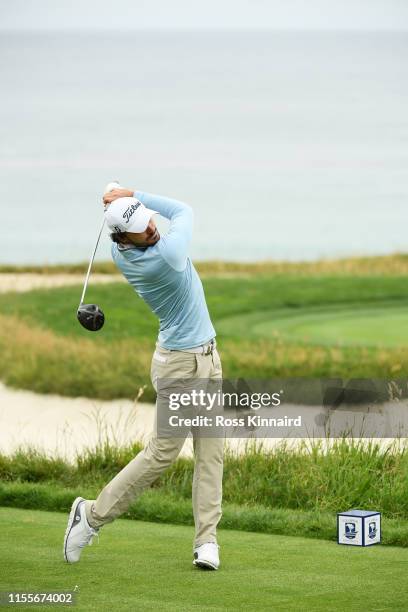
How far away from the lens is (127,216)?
4.91 m

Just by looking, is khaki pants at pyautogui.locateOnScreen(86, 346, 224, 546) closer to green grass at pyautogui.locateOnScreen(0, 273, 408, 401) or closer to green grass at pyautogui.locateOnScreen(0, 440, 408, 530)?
green grass at pyautogui.locateOnScreen(0, 440, 408, 530)

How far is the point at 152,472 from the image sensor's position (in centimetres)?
519

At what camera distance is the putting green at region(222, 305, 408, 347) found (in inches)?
539

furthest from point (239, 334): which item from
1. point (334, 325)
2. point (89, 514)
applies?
point (89, 514)

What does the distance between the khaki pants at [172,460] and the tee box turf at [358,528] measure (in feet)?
1.93

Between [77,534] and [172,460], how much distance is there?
1.49 ft

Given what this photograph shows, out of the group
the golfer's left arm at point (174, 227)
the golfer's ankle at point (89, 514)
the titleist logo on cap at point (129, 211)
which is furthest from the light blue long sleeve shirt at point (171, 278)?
the golfer's ankle at point (89, 514)

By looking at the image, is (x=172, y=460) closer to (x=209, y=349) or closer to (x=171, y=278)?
(x=209, y=349)

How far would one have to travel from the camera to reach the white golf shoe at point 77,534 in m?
5.15

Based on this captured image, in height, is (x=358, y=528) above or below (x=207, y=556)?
above

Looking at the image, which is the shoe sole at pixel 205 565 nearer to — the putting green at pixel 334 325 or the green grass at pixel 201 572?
the green grass at pixel 201 572

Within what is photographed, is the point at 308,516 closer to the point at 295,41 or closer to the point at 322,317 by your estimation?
the point at 322,317

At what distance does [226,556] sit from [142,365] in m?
7.91

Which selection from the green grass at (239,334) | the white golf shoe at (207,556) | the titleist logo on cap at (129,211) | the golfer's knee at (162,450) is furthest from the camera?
the green grass at (239,334)
